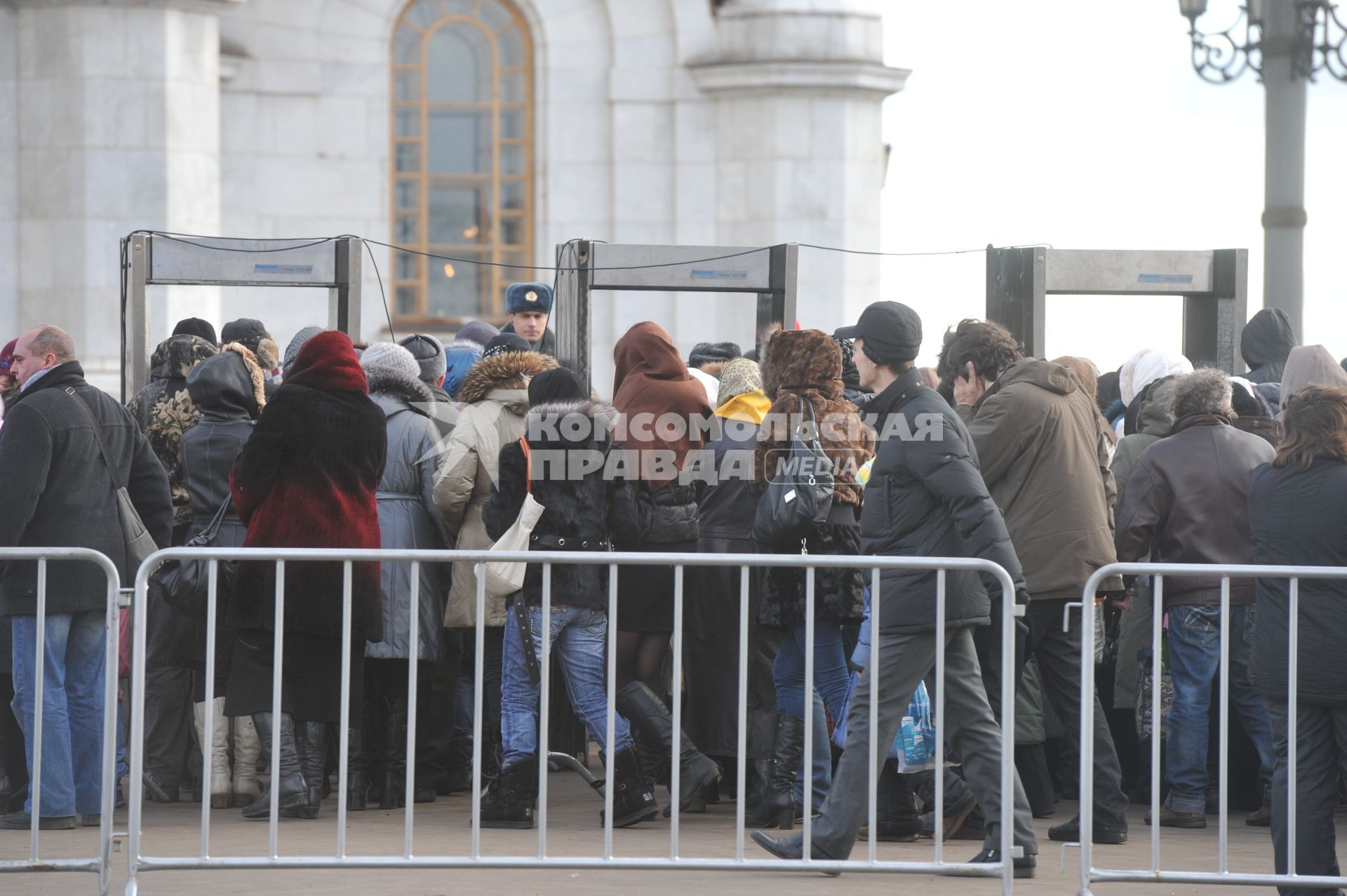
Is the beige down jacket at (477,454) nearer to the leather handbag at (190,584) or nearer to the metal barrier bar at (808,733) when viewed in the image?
the leather handbag at (190,584)

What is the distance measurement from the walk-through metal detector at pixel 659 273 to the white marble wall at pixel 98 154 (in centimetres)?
518

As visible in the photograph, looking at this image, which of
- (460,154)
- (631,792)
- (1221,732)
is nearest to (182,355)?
(631,792)

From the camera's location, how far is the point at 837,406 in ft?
21.9

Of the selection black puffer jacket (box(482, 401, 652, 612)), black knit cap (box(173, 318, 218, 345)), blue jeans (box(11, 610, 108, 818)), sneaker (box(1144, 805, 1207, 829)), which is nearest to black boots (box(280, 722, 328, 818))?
blue jeans (box(11, 610, 108, 818))

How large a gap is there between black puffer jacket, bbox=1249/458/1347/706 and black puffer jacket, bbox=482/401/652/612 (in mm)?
2214

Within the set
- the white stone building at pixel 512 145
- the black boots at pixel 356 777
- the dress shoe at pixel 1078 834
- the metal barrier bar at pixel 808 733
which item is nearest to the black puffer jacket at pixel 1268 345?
the dress shoe at pixel 1078 834

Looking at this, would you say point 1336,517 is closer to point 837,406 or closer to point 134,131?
point 837,406

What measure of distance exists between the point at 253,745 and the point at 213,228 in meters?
8.12

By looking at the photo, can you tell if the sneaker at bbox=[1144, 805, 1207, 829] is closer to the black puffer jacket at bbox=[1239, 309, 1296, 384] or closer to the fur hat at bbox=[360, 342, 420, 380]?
the black puffer jacket at bbox=[1239, 309, 1296, 384]

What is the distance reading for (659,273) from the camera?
34.1 feet

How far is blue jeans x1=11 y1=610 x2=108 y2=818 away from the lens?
22.0 feet

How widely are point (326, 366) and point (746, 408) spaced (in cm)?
161

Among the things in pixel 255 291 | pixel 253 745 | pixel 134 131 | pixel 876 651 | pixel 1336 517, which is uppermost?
pixel 134 131

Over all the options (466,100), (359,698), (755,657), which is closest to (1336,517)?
(755,657)
